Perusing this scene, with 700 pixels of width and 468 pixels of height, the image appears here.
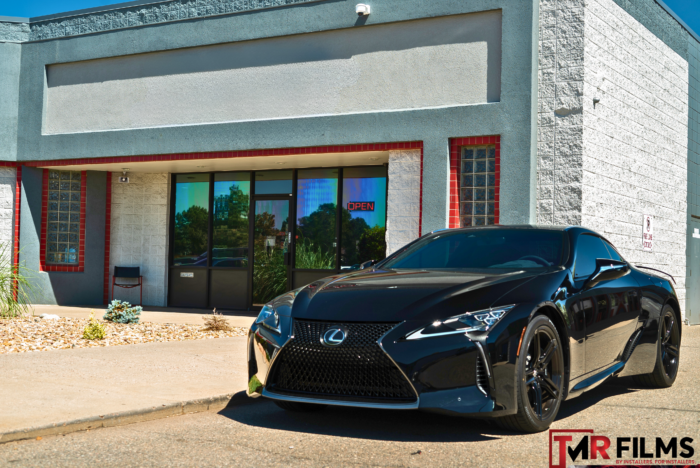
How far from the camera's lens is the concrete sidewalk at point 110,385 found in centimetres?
502

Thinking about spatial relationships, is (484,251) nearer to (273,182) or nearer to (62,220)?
(273,182)

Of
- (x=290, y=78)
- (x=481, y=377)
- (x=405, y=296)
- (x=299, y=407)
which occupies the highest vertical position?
(x=290, y=78)

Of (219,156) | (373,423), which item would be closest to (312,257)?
(219,156)

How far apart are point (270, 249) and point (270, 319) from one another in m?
10.0

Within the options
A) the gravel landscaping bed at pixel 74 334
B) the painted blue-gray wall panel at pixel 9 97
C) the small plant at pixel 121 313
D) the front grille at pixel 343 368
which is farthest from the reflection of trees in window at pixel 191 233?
the front grille at pixel 343 368

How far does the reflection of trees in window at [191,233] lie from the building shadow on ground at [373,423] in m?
10.0

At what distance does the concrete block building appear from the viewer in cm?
1134

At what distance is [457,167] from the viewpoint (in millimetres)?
11562

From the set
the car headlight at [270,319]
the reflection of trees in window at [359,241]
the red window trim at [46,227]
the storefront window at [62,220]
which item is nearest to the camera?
the car headlight at [270,319]

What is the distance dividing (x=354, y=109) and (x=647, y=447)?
28.6 feet

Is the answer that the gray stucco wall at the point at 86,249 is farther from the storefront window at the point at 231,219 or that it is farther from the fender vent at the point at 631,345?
the fender vent at the point at 631,345

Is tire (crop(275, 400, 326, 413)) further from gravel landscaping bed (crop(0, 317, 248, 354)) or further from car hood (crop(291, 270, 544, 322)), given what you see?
gravel landscaping bed (crop(0, 317, 248, 354))

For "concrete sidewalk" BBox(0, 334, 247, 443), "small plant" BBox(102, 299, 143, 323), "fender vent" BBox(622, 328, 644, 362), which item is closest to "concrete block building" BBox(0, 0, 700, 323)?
"small plant" BBox(102, 299, 143, 323)

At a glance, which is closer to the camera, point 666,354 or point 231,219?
point 666,354
